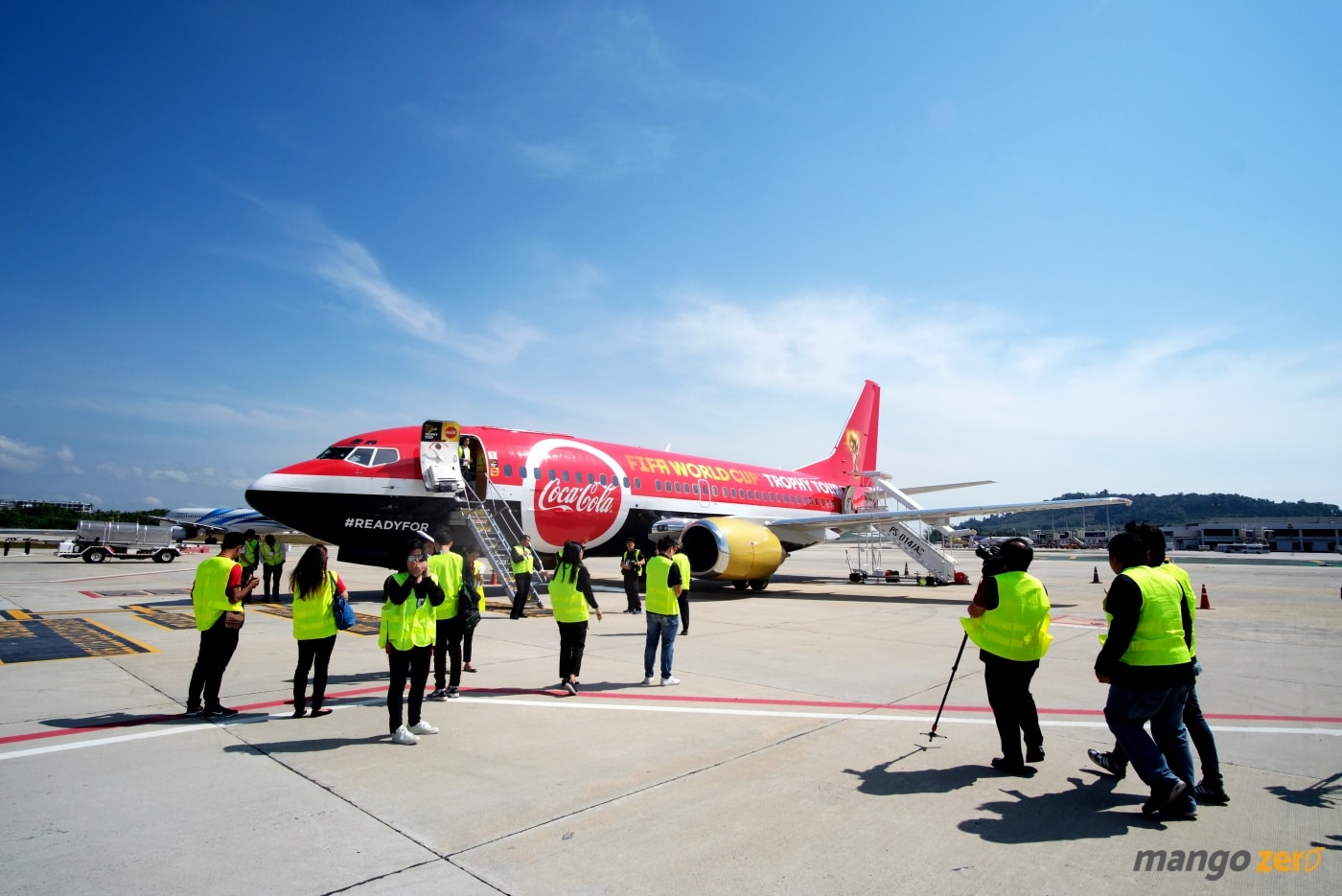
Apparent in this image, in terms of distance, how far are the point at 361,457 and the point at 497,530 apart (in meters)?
3.47

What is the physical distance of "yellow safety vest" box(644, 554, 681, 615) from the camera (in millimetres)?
8227

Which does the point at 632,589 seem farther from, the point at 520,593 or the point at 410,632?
the point at 410,632

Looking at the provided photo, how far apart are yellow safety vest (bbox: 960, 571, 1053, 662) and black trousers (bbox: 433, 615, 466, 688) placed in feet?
16.6

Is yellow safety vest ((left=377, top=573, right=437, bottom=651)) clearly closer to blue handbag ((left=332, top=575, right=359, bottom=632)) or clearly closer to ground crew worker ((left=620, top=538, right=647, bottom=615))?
blue handbag ((left=332, top=575, right=359, bottom=632))

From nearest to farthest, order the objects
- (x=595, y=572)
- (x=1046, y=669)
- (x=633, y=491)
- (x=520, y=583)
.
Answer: (x=1046, y=669), (x=520, y=583), (x=633, y=491), (x=595, y=572)

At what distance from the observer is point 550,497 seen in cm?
1817

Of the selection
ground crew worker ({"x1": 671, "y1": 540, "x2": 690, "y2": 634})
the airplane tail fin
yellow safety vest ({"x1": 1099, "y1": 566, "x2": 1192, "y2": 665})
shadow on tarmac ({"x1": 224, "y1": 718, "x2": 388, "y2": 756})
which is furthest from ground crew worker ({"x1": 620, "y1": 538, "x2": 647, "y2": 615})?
the airplane tail fin

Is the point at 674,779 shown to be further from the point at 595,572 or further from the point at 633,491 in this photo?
the point at 595,572

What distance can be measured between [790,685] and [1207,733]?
13.2ft

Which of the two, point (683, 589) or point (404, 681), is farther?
point (683, 589)

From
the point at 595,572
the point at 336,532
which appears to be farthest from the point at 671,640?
the point at 595,572

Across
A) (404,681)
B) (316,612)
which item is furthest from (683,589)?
(316,612)

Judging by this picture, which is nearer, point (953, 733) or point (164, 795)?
point (164, 795)

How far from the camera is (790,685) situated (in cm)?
798
